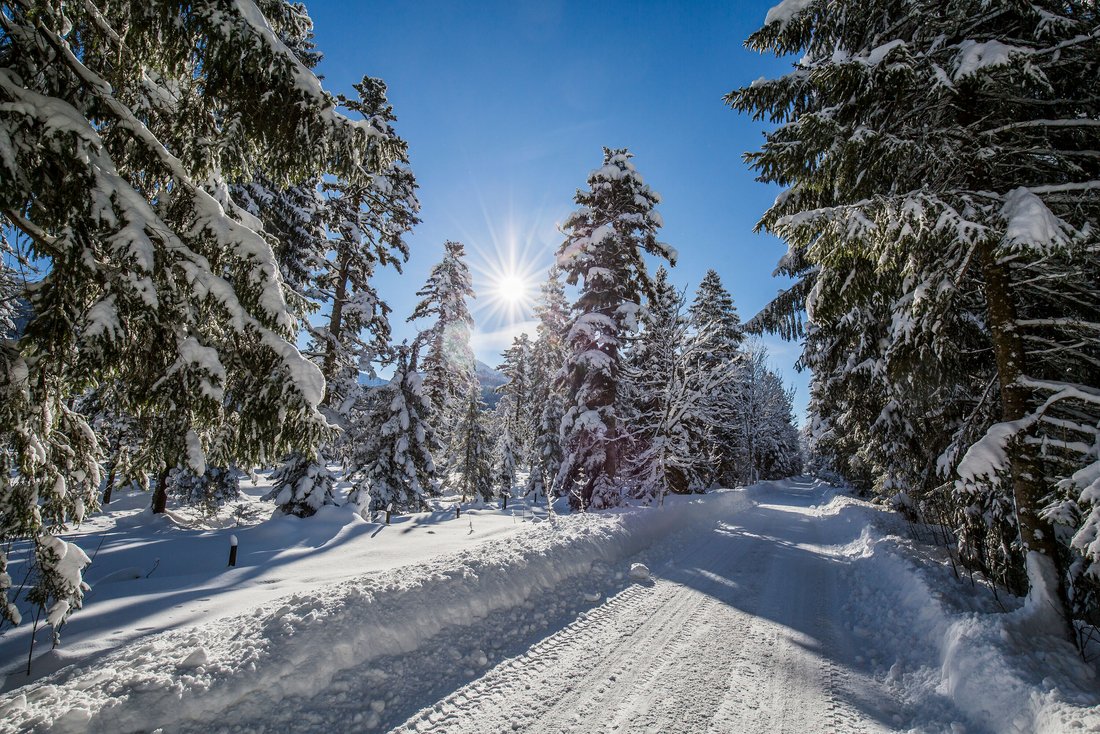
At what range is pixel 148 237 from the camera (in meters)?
3.13

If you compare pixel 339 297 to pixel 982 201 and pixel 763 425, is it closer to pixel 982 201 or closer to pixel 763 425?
pixel 982 201

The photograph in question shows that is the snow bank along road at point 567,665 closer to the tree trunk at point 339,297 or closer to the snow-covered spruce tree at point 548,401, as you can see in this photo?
the tree trunk at point 339,297

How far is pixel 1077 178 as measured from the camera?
5949 mm

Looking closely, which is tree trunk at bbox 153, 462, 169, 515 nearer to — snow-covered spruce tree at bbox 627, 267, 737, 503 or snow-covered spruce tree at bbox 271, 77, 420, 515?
snow-covered spruce tree at bbox 271, 77, 420, 515

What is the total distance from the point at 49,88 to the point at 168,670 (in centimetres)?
479

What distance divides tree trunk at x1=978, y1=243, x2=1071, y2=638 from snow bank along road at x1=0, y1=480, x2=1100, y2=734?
636mm

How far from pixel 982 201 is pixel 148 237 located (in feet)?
28.2

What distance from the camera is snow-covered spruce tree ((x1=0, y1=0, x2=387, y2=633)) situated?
9.34 ft

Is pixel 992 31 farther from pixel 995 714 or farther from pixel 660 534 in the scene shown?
pixel 660 534

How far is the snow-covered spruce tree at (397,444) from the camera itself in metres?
19.9

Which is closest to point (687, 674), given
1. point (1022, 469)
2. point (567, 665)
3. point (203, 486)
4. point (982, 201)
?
point (567, 665)

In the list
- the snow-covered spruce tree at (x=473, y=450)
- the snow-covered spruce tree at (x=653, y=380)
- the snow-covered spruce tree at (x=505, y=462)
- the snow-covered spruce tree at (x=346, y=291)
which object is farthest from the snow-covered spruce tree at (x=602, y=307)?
the snow-covered spruce tree at (x=505, y=462)

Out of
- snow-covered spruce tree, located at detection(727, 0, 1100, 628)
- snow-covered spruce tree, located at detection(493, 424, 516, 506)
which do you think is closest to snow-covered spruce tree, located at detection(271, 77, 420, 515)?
snow-covered spruce tree, located at detection(727, 0, 1100, 628)

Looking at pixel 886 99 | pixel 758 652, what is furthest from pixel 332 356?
pixel 886 99
